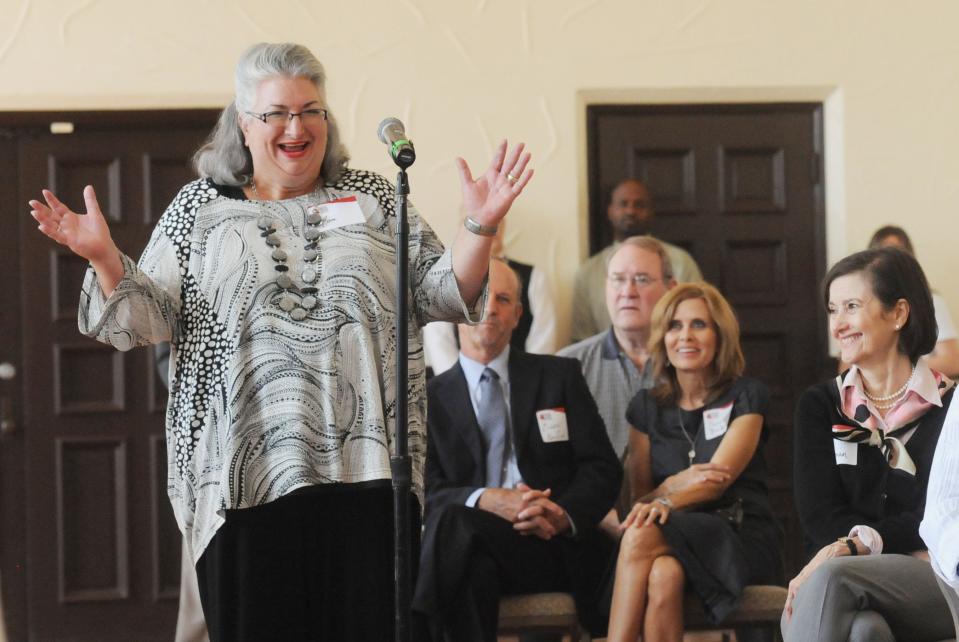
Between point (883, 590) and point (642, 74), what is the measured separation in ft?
10.4

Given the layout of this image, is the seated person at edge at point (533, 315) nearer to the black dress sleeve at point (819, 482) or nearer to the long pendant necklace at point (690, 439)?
the long pendant necklace at point (690, 439)

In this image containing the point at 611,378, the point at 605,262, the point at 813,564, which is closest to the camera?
the point at 813,564

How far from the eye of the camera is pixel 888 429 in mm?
2912

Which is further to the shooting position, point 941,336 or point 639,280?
point 941,336

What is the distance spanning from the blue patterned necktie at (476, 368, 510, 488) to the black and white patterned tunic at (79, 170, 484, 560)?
1204mm

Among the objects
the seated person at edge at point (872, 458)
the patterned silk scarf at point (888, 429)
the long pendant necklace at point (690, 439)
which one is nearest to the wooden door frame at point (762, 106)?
the long pendant necklace at point (690, 439)

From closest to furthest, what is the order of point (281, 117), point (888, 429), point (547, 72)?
point (281, 117) < point (888, 429) < point (547, 72)

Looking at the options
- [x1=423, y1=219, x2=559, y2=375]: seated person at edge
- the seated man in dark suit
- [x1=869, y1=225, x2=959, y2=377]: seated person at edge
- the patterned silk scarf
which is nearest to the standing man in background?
[x1=423, y1=219, x2=559, y2=375]: seated person at edge

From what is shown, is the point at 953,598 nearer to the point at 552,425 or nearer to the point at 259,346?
the point at 259,346

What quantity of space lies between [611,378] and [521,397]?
605 mm

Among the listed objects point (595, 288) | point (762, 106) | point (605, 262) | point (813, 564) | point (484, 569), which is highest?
point (762, 106)

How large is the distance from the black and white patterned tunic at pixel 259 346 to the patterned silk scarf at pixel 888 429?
3.57 feet

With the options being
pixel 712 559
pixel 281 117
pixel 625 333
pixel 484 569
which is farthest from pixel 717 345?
pixel 281 117

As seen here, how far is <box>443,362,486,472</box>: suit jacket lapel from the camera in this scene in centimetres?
354
